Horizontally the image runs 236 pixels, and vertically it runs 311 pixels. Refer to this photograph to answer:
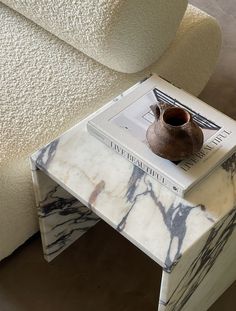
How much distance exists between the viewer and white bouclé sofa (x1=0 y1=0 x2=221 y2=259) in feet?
3.89

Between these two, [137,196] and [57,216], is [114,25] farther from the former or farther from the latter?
[57,216]

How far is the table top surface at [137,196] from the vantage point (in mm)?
1015

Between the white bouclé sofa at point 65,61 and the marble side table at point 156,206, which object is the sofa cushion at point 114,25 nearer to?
the white bouclé sofa at point 65,61

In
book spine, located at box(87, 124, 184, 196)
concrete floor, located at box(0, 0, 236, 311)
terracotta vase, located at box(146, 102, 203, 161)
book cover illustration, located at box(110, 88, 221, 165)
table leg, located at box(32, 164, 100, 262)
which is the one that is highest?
terracotta vase, located at box(146, 102, 203, 161)

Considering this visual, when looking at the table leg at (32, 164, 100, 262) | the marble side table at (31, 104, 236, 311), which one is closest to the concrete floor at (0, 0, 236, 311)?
the table leg at (32, 164, 100, 262)

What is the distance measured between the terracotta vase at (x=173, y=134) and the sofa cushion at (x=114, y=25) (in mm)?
213

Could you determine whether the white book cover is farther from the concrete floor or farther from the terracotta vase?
the concrete floor

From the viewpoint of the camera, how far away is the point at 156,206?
1.06 meters

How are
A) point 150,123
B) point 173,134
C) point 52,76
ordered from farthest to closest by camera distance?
point 52,76 → point 150,123 → point 173,134

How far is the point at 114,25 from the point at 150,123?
0.72 feet

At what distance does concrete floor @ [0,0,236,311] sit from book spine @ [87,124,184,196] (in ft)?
1.34

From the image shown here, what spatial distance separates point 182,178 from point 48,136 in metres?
0.34

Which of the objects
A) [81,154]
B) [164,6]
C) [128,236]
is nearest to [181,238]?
[128,236]

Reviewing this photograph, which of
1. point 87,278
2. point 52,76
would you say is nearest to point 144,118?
point 52,76
